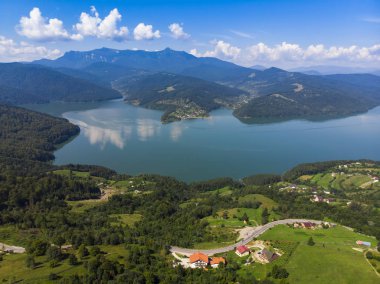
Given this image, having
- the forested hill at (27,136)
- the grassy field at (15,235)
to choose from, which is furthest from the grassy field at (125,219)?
the forested hill at (27,136)

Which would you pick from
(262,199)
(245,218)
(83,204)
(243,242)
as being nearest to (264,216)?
(245,218)

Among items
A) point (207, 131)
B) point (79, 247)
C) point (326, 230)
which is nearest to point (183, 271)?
point (79, 247)

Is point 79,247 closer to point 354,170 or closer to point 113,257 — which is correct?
point 113,257

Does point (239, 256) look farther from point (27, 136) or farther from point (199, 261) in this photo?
point (27, 136)

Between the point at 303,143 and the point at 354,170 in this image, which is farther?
the point at 303,143

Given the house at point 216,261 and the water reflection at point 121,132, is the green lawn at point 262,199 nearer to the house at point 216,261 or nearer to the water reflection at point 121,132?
the house at point 216,261
